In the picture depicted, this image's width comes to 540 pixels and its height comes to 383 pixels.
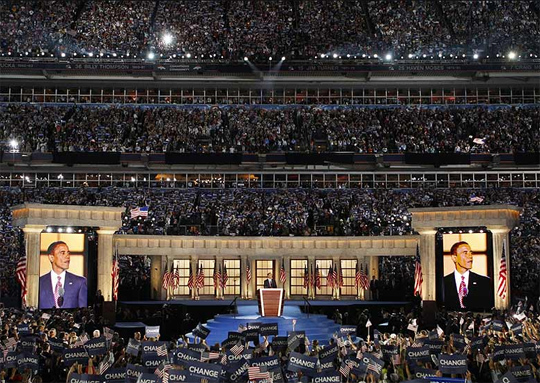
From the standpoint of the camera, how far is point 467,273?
39531 mm

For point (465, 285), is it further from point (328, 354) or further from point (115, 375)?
point (115, 375)

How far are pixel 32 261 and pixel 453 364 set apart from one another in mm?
24359

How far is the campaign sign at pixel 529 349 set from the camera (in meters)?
21.5

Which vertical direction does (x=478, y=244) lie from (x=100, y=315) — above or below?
above

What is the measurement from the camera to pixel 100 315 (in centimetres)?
3844

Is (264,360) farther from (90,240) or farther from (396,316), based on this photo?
(90,240)

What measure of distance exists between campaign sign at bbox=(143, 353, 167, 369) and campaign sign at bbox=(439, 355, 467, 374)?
21.6ft

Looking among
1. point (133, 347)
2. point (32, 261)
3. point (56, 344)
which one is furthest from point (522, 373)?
point (32, 261)

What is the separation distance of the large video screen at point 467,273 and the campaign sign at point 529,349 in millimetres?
17128

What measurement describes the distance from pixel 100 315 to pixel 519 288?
23.0 meters

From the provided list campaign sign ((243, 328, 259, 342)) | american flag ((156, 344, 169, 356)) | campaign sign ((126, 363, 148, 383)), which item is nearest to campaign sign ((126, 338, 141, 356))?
american flag ((156, 344, 169, 356))

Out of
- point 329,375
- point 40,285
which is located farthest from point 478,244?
point 329,375

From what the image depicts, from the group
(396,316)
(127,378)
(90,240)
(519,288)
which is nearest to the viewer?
(127,378)

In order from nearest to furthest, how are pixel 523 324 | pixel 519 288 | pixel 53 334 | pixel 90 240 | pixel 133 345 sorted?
pixel 133 345 < pixel 53 334 < pixel 523 324 < pixel 90 240 < pixel 519 288
